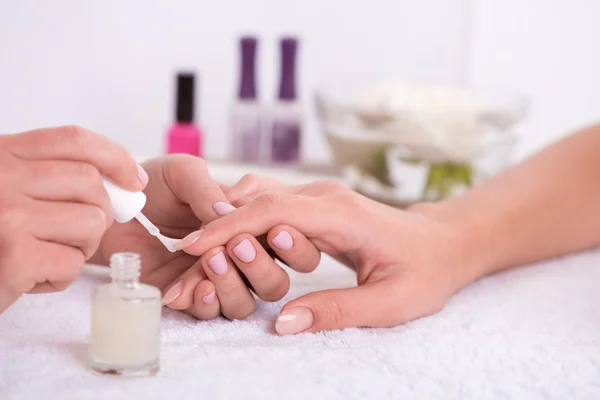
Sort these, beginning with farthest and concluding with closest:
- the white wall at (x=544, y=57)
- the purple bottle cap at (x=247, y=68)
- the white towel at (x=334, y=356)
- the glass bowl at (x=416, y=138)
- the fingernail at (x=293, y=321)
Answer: the white wall at (x=544, y=57) < the purple bottle cap at (x=247, y=68) < the glass bowl at (x=416, y=138) < the fingernail at (x=293, y=321) < the white towel at (x=334, y=356)

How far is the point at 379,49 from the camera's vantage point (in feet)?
6.96

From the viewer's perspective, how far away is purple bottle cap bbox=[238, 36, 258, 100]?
170cm

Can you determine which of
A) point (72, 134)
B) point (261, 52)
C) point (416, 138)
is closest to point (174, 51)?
point (261, 52)

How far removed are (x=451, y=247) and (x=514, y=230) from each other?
0.42 feet

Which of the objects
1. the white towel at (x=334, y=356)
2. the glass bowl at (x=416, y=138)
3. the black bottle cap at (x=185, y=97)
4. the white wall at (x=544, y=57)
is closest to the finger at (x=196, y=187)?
the white towel at (x=334, y=356)

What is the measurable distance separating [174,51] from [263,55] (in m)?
0.22

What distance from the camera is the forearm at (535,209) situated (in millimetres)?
942

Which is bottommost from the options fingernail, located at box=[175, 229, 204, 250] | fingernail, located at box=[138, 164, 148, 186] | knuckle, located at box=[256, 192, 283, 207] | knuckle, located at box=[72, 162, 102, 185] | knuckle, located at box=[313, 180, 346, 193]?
fingernail, located at box=[175, 229, 204, 250]

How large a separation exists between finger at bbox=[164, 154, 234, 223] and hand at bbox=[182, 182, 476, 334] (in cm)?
4

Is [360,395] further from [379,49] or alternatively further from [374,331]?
[379,49]

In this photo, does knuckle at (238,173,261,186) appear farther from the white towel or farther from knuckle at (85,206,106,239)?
knuckle at (85,206,106,239)

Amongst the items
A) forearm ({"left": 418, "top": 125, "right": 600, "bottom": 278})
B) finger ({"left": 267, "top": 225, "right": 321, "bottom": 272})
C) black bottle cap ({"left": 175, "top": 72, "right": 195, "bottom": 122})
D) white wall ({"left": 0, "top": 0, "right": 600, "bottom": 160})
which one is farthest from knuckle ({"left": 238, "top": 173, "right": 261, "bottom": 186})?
white wall ({"left": 0, "top": 0, "right": 600, "bottom": 160})

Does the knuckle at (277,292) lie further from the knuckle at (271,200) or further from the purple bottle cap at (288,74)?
the purple bottle cap at (288,74)

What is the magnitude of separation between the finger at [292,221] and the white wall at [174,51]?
1206 millimetres
